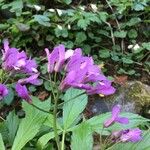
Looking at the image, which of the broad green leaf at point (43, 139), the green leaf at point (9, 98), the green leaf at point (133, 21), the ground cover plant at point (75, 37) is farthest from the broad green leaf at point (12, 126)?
the green leaf at point (133, 21)

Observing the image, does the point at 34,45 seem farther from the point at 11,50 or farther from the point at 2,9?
the point at 11,50

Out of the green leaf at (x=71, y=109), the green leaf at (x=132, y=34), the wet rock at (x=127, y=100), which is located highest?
the green leaf at (x=71, y=109)

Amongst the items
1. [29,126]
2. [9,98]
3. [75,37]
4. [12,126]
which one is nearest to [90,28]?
[75,37]

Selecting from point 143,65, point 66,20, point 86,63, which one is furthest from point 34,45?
point 86,63

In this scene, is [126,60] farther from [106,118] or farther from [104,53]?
[106,118]

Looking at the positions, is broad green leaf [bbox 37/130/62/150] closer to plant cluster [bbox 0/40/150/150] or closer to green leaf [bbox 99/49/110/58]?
plant cluster [bbox 0/40/150/150]

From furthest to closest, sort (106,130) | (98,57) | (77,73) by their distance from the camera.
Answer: (98,57) < (106,130) < (77,73)

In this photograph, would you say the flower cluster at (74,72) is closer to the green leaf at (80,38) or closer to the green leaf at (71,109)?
the green leaf at (71,109)

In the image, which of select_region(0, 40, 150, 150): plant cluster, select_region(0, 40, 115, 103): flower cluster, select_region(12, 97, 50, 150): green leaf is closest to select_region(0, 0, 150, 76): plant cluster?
select_region(0, 40, 150, 150): plant cluster
